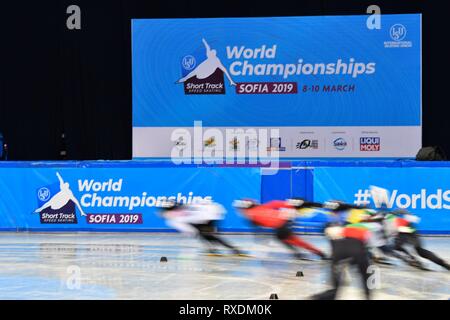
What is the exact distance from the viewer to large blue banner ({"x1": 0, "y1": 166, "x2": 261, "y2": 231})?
496 inches

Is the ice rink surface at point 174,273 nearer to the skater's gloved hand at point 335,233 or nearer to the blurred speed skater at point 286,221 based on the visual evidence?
the blurred speed skater at point 286,221

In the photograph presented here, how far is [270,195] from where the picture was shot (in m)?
12.4

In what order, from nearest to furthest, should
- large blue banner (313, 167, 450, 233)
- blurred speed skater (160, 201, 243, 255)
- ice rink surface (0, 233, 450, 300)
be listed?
1. ice rink surface (0, 233, 450, 300)
2. blurred speed skater (160, 201, 243, 255)
3. large blue banner (313, 167, 450, 233)

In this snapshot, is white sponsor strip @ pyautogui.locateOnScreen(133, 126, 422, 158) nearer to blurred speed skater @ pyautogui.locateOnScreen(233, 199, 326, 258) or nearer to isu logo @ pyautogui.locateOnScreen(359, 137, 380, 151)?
isu logo @ pyautogui.locateOnScreen(359, 137, 380, 151)

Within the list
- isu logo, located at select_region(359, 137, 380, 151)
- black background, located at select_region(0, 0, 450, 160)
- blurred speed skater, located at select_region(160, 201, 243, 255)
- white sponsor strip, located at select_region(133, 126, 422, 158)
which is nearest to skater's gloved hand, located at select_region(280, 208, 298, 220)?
blurred speed skater, located at select_region(160, 201, 243, 255)

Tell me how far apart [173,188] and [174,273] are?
408 centimetres

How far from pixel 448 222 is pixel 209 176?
4332mm

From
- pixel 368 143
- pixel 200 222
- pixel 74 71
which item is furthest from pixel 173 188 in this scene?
pixel 74 71

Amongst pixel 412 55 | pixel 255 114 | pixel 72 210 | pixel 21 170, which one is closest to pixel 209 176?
pixel 72 210

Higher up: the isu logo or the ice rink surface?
the isu logo

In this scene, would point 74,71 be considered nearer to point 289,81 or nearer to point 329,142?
point 289,81

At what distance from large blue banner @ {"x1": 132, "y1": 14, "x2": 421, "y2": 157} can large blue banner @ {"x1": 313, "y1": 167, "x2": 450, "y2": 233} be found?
7560 millimetres

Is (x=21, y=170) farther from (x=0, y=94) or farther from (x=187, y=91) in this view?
(x=0, y=94)

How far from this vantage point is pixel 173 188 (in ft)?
41.5
